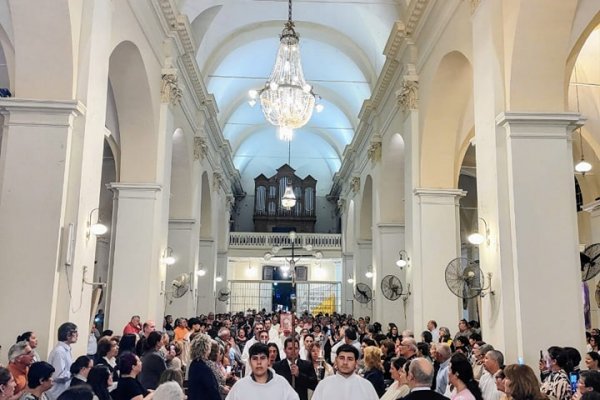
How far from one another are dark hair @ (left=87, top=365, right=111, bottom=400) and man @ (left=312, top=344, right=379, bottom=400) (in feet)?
5.34

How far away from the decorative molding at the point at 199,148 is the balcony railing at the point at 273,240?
36.1 ft

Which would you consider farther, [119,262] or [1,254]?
[119,262]

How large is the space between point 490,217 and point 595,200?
708cm

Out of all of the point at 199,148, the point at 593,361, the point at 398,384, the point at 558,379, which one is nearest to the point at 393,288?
the point at 199,148

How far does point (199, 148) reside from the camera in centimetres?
1648

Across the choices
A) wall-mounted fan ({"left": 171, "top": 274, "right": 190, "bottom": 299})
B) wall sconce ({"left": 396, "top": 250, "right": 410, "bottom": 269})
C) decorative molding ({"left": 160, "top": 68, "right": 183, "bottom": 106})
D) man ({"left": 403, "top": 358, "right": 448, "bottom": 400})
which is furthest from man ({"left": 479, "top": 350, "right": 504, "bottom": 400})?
wall-mounted fan ({"left": 171, "top": 274, "right": 190, "bottom": 299})

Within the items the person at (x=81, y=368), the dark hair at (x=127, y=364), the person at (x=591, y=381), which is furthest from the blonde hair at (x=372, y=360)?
the person at (x=81, y=368)

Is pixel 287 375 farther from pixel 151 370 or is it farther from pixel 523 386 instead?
pixel 523 386

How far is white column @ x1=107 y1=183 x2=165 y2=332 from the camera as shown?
1065 cm

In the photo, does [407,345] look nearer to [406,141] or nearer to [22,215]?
[22,215]

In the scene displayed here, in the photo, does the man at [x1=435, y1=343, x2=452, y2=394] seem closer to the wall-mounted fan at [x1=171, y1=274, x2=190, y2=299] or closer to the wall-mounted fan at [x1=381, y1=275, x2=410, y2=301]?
the wall-mounted fan at [x1=381, y1=275, x2=410, y2=301]

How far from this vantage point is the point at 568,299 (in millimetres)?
6836

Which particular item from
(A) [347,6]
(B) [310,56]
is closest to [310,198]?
(B) [310,56]

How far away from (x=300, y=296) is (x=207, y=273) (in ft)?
32.2
